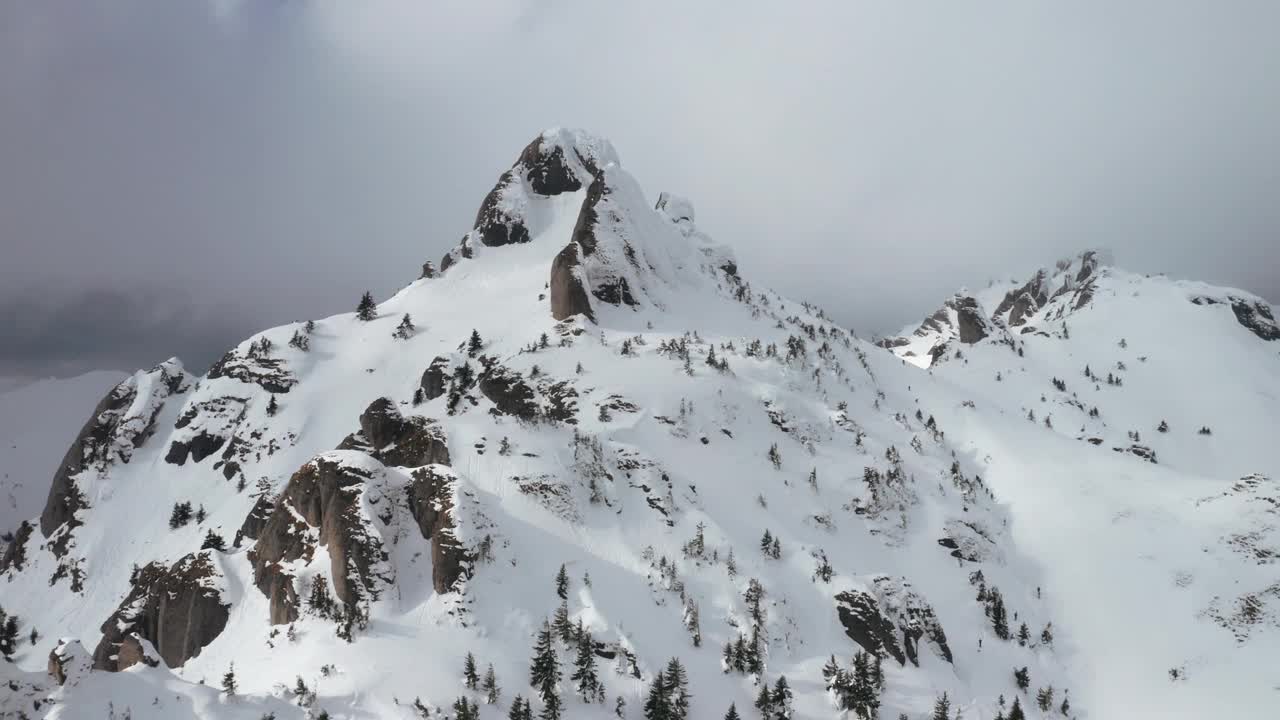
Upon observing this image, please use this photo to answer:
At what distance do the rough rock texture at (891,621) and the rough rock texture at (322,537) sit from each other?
112 feet

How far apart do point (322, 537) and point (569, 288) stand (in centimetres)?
5106

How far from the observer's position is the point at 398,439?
6178 centimetres

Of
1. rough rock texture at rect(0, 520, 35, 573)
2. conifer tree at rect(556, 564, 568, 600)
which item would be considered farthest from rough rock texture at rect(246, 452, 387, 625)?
rough rock texture at rect(0, 520, 35, 573)

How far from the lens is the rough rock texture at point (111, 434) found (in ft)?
331

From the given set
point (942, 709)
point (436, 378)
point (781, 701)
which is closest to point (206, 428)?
point (436, 378)

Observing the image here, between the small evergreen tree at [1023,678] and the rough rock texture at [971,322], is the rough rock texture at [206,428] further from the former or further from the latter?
the rough rock texture at [971,322]

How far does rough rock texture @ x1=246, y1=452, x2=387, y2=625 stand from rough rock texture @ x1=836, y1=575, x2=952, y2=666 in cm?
3413

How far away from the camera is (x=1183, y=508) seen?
6378 centimetres

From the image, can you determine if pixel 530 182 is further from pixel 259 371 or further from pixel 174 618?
pixel 174 618

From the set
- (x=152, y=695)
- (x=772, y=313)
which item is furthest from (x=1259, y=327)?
(x=152, y=695)

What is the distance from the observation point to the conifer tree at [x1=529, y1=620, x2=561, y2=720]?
36.3 m

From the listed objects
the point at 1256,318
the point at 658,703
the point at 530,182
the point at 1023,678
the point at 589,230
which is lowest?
the point at 1256,318

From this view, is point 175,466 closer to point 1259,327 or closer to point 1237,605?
point 1237,605

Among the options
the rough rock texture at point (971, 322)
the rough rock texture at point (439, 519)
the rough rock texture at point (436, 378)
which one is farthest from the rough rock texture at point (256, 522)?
the rough rock texture at point (971, 322)
